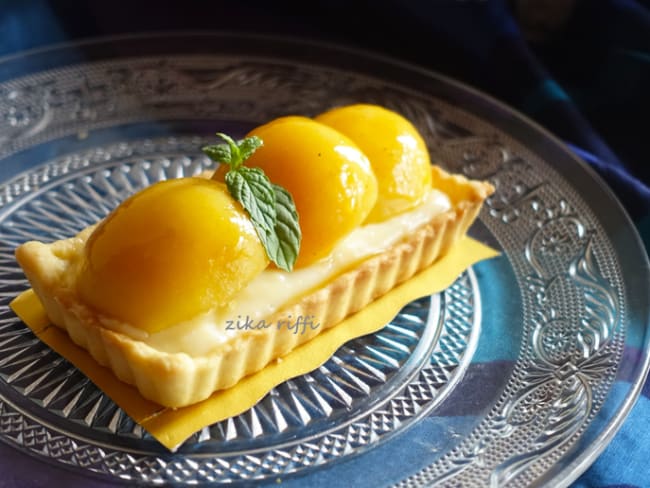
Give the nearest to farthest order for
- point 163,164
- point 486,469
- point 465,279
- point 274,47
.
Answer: point 486,469 → point 465,279 → point 163,164 → point 274,47

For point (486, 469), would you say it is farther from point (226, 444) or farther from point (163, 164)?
point (163, 164)

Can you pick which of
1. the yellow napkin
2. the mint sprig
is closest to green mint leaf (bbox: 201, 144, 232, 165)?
the mint sprig

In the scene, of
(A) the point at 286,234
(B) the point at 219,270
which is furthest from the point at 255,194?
(B) the point at 219,270

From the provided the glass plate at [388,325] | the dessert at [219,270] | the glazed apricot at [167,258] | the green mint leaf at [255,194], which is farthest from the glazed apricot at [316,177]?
the glass plate at [388,325]

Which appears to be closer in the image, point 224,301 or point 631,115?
point 224,301

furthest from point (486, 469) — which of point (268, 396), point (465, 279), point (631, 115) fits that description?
point (631, 115)

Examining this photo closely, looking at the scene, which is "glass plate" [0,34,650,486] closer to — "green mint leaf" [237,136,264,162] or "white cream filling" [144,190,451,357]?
"white cream filling" [144,190,451,357]
